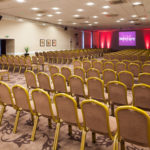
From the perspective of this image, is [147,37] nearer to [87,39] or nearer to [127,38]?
[127,38]

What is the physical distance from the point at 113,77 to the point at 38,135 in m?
3.08

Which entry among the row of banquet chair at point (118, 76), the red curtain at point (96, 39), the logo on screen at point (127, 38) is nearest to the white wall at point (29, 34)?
the red curtain at point (96, 39)

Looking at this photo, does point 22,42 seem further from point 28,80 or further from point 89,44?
point 89,44

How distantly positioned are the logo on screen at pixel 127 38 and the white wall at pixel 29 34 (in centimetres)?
1021

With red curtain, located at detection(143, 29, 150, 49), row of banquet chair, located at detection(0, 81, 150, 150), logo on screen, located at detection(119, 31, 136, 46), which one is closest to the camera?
row of banquet chair, located at detection(0, 81, 150, 150)

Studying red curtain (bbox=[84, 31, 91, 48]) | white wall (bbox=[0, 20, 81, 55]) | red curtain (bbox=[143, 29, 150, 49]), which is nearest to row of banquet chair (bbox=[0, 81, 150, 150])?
white wall (bbox=[0, 20, 81, 55])

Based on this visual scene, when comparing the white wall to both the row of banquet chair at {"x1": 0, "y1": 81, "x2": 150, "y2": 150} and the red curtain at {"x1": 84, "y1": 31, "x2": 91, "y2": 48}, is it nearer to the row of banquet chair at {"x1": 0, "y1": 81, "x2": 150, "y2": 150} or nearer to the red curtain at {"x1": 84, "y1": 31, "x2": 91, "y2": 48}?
the red curtain at {"x1": 84, "y1": 31, "x2": 91, "y2": 48}

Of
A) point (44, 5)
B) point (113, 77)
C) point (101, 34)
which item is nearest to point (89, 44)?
point (101, 34)

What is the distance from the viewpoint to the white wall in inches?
608

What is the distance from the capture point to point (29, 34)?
1770 centimetres

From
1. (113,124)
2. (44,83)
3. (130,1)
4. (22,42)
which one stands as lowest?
(113,124)

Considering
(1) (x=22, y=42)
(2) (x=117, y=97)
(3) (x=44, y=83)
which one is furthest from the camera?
(1) (x=22, y=42)

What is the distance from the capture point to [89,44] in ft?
99.3

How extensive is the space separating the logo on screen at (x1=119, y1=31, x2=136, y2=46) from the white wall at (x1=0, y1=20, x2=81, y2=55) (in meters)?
10.2
